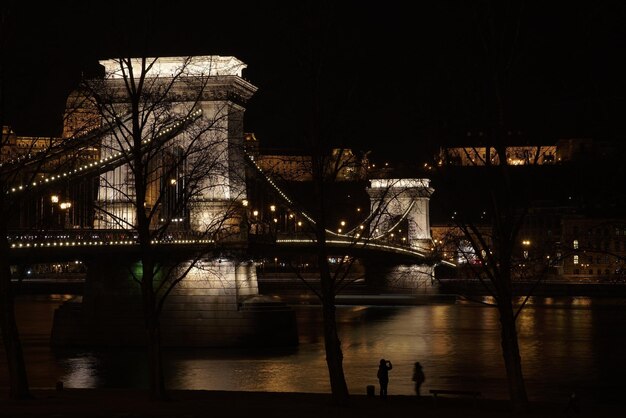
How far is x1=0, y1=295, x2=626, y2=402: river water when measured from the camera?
3516cm

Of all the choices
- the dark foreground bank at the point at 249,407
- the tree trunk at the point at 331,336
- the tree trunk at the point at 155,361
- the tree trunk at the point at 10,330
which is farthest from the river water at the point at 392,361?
the tree trunk at the point at 10,330

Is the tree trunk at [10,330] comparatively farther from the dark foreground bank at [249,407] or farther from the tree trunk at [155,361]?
the tree trunk at [155,361]

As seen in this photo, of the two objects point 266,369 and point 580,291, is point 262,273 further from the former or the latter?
point 266,369

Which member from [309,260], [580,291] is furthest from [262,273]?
[580,291]

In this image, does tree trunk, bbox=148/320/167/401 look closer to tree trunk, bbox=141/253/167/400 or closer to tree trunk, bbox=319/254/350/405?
tree trunk, bbox=141/253/167/400

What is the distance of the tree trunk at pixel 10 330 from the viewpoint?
21844mm

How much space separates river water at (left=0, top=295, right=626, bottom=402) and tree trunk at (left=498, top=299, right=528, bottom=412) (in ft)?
33.3

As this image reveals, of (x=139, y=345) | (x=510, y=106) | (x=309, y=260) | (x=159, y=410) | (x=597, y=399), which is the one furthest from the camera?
(x=309, y=260)

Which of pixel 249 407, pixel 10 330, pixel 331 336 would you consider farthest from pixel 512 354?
pixel 10 330

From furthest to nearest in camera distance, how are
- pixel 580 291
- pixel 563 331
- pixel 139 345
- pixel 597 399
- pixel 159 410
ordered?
pixel 580 291
pixel 563 331
pixel 139 345
pixel 597 399
pixel 159 410

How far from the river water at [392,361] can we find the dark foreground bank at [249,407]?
635cm

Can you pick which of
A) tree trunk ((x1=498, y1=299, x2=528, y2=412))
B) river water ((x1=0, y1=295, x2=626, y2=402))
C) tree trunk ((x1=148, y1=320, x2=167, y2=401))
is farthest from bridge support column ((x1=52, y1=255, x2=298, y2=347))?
tree trunk ((x1=498, y1=299, x2=528, y2=412))

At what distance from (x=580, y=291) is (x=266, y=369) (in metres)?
61.2

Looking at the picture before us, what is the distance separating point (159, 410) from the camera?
21312 mm
